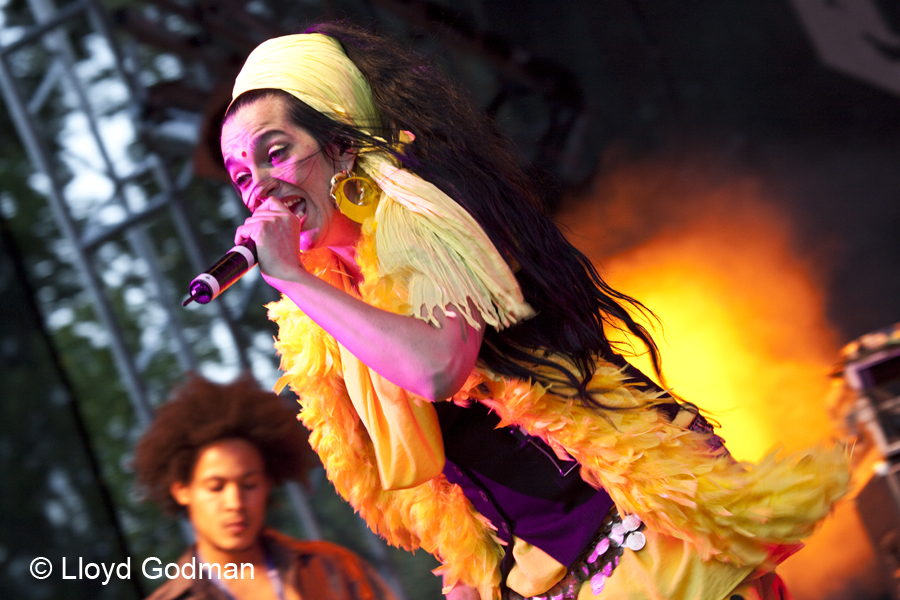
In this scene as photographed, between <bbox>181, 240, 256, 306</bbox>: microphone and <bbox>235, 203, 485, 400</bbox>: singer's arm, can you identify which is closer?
<bbox>235, 203, 485, 400</bbox>: singer's arm

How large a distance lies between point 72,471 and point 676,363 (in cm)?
367

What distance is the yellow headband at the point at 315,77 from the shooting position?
43.2 inches

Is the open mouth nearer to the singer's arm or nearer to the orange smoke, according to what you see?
the singer's arm

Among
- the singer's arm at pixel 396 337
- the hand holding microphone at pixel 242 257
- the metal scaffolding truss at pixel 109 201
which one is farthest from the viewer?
the metal scaffolding truss at pixel 109 201

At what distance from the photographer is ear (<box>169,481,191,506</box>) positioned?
2.61 meters

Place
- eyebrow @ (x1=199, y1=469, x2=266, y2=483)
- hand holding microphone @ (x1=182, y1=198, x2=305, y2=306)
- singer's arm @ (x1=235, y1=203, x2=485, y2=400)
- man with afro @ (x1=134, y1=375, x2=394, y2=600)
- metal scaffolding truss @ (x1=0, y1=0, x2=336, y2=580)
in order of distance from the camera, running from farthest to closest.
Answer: metal scaffolding truss @ (x1=0, y1=0, x2=336, y2=580) < eyebrow @ (x1=199, y1=469, x2=266, y2=483) < man with afro @ (x1=134, y1=375, x2=394, y2=600) < hand holding microphone @ (x1=182, y1=198, x2=305, y2=306) < singer's arm @ (x1=235, y1=203, x2=485, y2=400)

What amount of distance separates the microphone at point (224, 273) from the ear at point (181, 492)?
5.83 ft

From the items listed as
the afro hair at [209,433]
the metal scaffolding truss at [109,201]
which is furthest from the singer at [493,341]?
the metal scaffolding truss at [109,201]

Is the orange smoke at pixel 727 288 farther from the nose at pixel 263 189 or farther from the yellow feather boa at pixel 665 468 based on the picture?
the nose at pixel 263 189

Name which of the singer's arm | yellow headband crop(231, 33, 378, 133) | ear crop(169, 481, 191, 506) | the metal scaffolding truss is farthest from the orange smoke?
the singer's arm

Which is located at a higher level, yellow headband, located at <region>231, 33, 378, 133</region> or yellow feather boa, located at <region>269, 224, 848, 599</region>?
yellow headband, located at <region>231, 33, 378, 133</region>

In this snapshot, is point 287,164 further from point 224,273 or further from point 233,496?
point 233,496

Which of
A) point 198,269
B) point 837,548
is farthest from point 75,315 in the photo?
point 837,548

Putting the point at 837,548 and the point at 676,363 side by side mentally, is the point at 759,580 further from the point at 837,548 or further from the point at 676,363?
the point at 676,363
